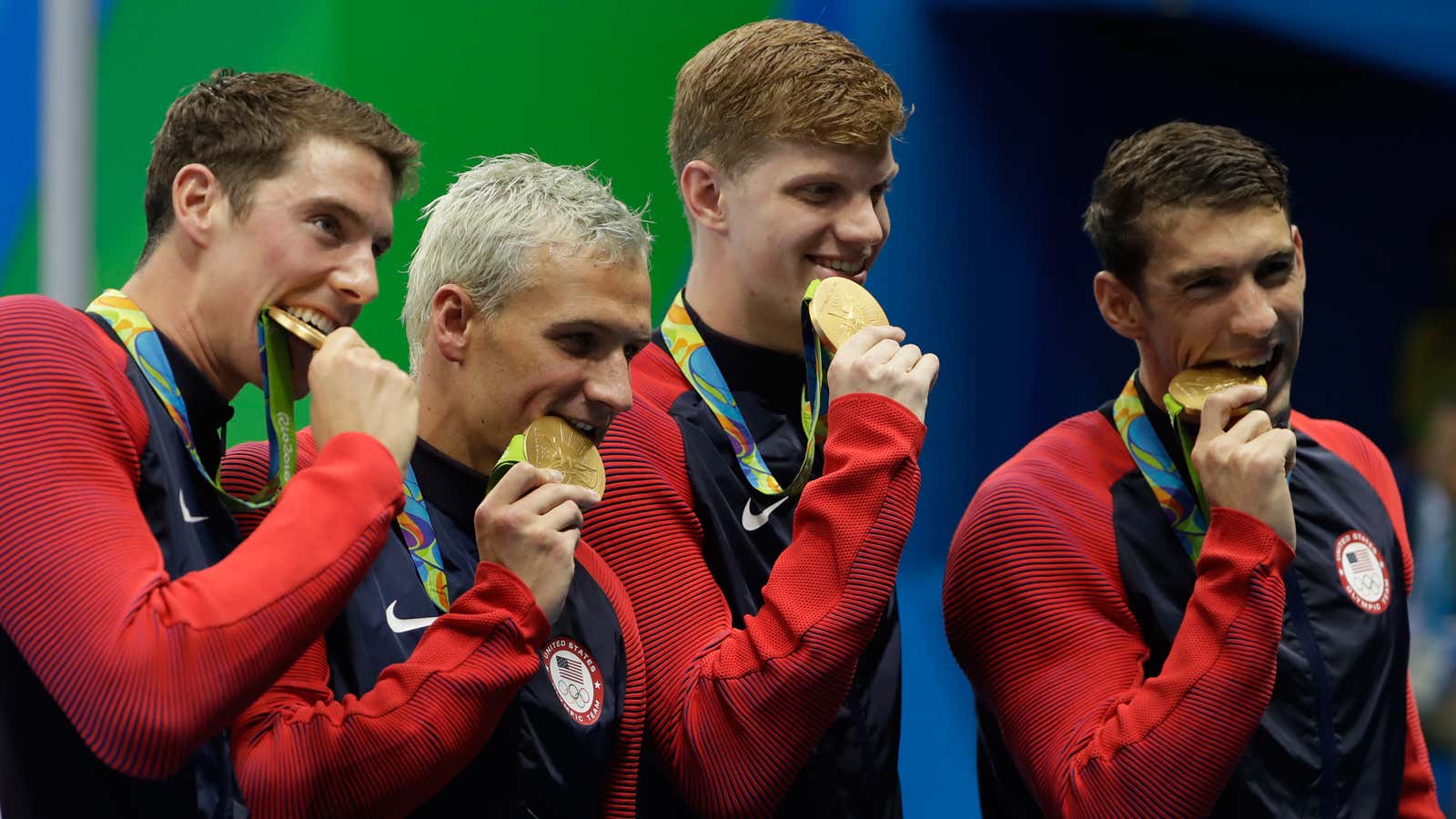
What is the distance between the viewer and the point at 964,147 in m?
5.94

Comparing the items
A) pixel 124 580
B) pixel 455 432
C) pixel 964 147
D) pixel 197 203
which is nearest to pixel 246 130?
pixel 197 203

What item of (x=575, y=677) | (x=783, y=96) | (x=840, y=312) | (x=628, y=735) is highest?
(x=783, y=96)

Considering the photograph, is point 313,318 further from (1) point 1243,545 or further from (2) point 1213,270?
(2) point 1213,270

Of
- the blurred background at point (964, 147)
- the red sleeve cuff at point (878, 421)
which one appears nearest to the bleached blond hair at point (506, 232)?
the red sleeve cuff at point (878, 421)

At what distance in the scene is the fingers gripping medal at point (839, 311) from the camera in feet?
9.68

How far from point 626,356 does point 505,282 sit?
0.24 meters

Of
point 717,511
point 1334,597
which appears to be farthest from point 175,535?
point 1334,597

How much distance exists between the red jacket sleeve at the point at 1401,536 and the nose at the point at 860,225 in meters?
1.05

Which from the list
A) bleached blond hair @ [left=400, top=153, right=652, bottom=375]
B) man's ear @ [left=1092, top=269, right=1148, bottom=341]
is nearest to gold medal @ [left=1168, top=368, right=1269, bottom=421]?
man's ear @ [left=1092, top=269, right=1148, bottom=341]

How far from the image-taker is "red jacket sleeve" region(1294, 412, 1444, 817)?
340 cm

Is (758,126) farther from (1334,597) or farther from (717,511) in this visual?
(1334,597)

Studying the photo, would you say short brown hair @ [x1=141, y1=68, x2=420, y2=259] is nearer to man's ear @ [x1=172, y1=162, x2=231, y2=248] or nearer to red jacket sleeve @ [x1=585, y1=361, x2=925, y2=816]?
man's ear @ [x1=172, y1=162, x2=231, y2=248]

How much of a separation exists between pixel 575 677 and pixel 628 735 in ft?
0.48

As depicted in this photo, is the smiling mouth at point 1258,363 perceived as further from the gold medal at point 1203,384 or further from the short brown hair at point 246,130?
the short brown hair at point 246,130
